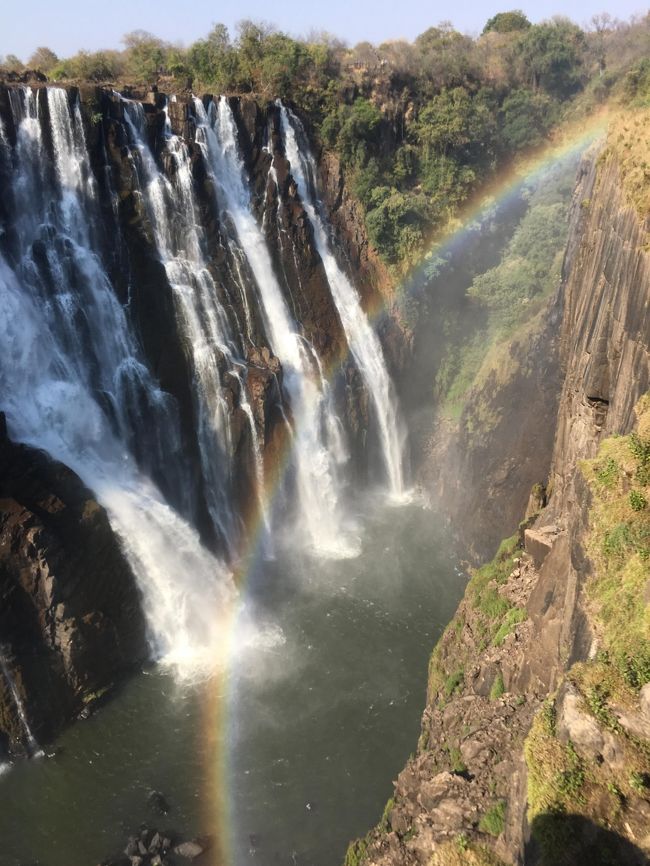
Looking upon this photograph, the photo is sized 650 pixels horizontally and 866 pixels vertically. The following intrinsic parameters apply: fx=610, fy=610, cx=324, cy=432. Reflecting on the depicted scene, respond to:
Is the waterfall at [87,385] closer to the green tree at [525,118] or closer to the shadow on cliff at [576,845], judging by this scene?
the shadow on cliff at [576,845]

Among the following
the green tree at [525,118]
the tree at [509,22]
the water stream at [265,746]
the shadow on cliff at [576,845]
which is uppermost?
the tree at [509,22]

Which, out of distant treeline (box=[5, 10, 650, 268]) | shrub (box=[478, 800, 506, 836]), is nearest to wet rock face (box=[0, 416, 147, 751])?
shrub (box=[478, 800, 506, 836])

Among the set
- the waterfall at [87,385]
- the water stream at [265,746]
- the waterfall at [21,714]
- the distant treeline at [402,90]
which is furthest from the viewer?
the distant treeline at [402,90]

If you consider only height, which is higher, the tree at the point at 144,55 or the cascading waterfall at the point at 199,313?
the tree at the point at 144,55

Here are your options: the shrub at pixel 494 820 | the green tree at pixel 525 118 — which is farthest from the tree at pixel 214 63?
the shrub at pixel 494 820

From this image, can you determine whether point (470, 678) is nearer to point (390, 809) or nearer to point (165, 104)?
point (390, 809)

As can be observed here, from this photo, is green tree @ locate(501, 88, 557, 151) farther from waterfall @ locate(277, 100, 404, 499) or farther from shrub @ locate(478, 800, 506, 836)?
shrub @ locate(478, 800, 506, 836)
